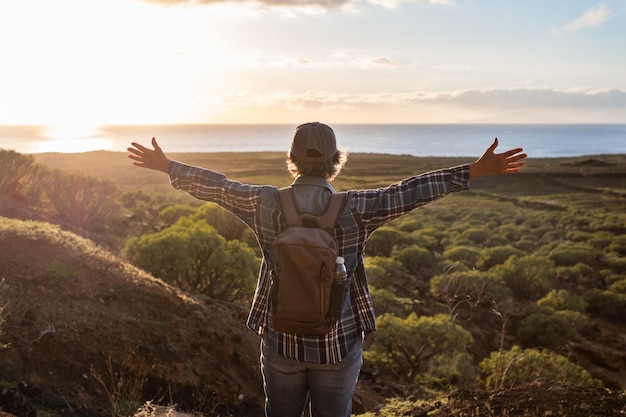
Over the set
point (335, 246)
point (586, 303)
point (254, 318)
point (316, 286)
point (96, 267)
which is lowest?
point (586, 303)

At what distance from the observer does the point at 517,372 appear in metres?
9.98

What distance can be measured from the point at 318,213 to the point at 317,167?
24cm

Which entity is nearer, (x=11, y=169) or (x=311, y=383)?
(x=311, y=383)

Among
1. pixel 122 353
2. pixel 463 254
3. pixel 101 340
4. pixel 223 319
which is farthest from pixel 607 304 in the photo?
pixel 101 340

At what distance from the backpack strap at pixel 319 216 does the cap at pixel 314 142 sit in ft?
0.64

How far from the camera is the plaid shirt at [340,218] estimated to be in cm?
246

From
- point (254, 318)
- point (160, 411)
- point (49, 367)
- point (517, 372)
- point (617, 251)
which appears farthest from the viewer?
point (617, 251)

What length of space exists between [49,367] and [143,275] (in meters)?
2.76

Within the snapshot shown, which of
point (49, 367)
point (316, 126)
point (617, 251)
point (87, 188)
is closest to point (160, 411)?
point (49, 367)

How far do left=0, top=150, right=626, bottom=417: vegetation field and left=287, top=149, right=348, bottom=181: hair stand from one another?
235 centimetres

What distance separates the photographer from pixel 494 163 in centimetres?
262

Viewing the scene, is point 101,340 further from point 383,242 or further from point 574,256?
point 574,256

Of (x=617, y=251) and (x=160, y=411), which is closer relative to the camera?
(x=160, y=411)

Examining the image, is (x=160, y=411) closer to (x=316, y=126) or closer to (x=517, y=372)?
(x=316, y=126)
